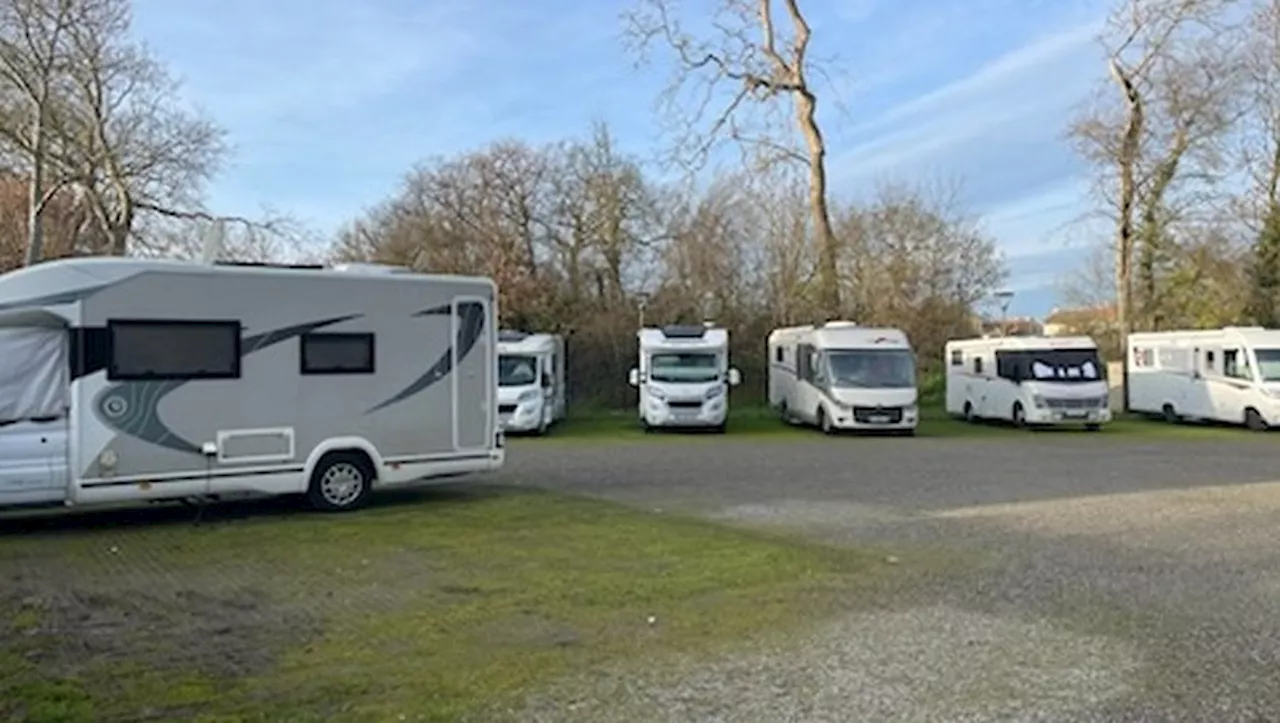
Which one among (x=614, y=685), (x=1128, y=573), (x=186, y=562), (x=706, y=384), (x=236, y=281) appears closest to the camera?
(x=614, y=685)

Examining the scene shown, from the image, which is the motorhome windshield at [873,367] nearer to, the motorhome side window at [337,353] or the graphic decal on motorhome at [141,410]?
the motorhome side window at [337,353]

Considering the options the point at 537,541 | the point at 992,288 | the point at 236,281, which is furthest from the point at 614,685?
the point at 992,288

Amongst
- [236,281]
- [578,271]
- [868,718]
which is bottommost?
[868,718]

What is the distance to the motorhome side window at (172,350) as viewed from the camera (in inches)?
449

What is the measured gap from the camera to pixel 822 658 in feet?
20.6

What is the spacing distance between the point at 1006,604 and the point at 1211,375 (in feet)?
77.9

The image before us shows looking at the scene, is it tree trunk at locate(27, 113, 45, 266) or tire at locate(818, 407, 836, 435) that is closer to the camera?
tree trunk at locate(27, 113, 45, 266)

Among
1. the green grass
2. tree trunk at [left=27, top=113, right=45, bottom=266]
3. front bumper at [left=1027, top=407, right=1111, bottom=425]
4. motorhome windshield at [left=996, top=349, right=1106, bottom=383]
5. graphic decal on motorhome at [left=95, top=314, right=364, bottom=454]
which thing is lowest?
A: the green grass

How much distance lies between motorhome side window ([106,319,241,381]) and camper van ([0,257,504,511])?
0.01 m

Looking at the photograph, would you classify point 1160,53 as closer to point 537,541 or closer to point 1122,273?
point 1122,273

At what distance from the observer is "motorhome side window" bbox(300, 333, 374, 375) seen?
1245 cm

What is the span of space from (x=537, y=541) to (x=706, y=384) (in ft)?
51.0

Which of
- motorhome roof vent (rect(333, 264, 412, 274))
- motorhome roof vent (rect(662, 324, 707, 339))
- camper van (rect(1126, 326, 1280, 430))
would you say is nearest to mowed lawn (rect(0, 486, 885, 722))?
motorhome roof vent (rect(333, 264, 412, 274))

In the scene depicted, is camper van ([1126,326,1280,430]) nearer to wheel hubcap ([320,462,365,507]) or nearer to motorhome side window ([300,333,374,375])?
motorhome side window ([300,333,374,375])
